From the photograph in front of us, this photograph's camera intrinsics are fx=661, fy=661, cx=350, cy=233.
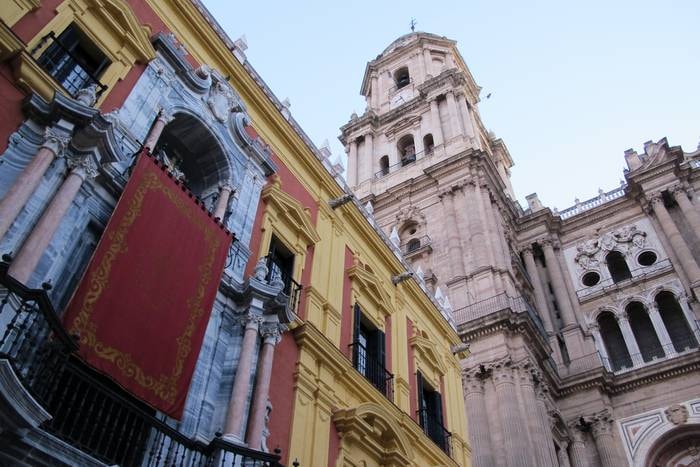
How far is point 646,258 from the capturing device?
3238cm

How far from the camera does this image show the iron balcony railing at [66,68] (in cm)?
955

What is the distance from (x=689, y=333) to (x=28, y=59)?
2814 centimetres

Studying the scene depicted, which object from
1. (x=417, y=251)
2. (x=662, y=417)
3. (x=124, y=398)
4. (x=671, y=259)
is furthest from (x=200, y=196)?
(x=671, y=259)

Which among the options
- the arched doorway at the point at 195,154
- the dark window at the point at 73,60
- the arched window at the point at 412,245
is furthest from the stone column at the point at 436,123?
the dark window at the point at 73,60

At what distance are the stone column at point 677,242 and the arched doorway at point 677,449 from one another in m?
6.64

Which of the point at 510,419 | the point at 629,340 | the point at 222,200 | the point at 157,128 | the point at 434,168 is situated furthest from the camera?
the point at 434,168

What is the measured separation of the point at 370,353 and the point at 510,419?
912cm

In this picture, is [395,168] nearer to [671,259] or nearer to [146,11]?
[671,259]

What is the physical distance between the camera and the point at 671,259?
3097 cm

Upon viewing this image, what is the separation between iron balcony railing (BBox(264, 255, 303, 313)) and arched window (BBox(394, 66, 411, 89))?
3428cm

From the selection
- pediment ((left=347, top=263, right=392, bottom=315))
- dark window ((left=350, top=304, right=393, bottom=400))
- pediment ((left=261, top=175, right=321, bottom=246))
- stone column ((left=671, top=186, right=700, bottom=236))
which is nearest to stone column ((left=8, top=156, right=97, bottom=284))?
pediment ((left=261, top=175, right=321, bottom=246))

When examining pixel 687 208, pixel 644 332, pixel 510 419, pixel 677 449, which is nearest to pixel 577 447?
pixel 677 449

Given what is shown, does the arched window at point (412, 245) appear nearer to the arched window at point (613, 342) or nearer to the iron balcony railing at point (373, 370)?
the arched window at point (613, 342)

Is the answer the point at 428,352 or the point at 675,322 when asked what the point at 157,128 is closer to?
the point at 428,352
